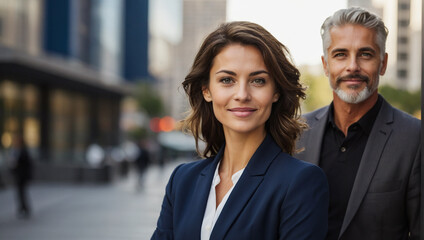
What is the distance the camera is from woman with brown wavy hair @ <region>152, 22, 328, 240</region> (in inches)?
81.8

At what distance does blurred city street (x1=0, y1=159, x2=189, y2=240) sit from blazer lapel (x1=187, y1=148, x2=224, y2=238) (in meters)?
8.91

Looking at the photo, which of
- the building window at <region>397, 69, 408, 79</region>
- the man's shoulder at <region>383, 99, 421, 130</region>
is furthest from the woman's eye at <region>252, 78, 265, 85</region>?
the building window at <region>397, 69, 408, 79</region>

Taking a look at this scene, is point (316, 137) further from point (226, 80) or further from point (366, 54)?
point (226, 80)

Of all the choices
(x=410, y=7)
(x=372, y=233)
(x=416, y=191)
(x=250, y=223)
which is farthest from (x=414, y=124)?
(x=410, y=7)

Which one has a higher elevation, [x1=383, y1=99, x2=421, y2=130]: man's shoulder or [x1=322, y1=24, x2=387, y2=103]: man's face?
[x1=322, y1=24, x2=387, y2=103]: man's face

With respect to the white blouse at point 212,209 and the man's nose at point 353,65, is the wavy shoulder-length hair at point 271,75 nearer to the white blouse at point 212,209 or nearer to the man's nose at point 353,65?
the white blouse at point 212,209

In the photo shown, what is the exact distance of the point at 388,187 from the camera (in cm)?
263

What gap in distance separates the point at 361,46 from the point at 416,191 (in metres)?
0.74

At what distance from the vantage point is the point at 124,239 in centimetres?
1080

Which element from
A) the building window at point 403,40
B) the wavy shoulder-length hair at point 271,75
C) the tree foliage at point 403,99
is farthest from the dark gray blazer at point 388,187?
the building window at point 403,40

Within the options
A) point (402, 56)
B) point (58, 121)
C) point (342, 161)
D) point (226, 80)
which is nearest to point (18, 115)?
point (58, 121)

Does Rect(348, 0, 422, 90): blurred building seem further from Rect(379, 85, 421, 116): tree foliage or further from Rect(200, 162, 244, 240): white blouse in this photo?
Rect(200, 162, 244, 240): white blouse

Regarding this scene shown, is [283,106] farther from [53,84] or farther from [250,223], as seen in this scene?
[53,84]

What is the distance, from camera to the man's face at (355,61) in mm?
2713
